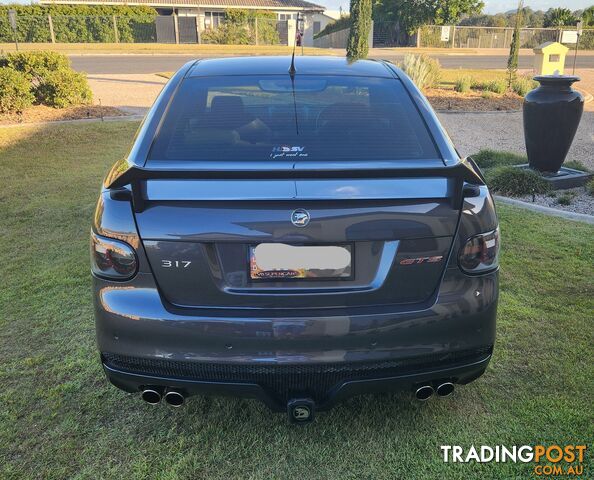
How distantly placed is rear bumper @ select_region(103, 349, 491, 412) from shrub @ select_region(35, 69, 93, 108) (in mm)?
11100

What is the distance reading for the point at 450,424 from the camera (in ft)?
8.86

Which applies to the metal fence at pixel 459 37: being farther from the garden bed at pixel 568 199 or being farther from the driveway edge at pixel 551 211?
the driveway edge at pixel 551 211

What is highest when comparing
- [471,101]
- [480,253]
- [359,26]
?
[359,26]

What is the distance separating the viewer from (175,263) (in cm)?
210

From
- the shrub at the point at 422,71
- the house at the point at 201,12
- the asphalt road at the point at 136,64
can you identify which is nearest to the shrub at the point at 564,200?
the shrub at the point at 422,71

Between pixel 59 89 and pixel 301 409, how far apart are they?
455 inches

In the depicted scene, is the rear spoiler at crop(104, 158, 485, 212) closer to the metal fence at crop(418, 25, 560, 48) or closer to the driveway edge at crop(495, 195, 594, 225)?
the driveway edge at crop(495, 195, 594, 225)

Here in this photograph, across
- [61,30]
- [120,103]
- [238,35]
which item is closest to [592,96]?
[120,103]

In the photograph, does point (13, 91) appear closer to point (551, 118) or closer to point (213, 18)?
point (551, 118)

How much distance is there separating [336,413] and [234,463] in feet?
1.97

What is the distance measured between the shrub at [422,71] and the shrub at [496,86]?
5.13 ft

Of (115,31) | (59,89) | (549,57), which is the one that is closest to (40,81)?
(59,89)

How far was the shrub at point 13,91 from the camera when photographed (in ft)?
35.6

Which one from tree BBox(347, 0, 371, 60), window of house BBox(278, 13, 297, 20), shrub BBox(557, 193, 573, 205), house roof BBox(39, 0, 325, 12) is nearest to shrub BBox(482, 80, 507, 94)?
tree BBox(347, 0, 371, 60)
